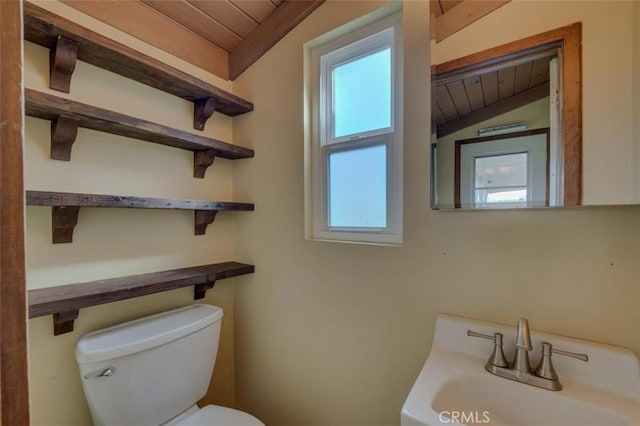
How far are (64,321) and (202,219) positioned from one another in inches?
23.5

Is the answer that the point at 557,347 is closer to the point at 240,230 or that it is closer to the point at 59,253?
the point at 240,230

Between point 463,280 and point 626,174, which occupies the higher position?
point 626,174

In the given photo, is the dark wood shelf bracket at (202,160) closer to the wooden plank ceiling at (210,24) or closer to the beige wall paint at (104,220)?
the beige wall paint at (104,220)

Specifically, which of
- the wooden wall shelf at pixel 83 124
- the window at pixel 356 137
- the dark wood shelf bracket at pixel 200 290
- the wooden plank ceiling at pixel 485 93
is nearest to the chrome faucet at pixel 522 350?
the window at pixel 356 137

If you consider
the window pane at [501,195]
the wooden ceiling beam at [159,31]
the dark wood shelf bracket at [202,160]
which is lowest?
the window pane at [501,195]

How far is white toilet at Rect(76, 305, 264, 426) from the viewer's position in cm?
88

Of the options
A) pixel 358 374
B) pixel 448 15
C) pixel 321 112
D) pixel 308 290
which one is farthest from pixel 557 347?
pixel 321 112

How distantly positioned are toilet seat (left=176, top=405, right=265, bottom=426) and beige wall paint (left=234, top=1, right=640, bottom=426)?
282 millimetres

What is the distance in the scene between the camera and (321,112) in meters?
1.30

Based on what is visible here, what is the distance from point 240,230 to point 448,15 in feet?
4.16

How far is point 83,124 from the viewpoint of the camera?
95cm

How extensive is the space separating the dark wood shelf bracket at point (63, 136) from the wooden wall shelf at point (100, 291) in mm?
450

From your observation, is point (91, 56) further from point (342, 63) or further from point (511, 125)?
point (511, 125)

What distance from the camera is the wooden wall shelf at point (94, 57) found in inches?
32.1
